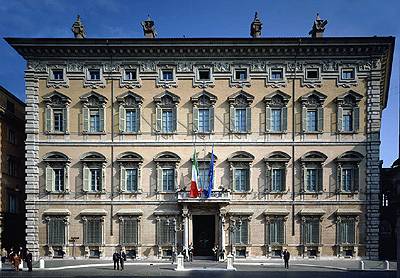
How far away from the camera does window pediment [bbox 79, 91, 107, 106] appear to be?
3102 cm

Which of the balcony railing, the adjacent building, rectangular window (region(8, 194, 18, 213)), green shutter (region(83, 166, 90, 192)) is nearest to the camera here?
the balcony railing

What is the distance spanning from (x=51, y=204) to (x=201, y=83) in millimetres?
15716

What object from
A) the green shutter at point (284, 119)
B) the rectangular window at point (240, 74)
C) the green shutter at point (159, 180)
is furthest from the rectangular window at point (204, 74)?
the green shutter at point (159, 180)

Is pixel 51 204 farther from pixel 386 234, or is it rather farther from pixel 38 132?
pixel 386 234

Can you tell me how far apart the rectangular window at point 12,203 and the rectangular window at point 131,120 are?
13.0 m

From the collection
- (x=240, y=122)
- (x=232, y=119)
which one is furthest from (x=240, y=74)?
(x=240, y=122)

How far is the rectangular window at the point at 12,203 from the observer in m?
33.8

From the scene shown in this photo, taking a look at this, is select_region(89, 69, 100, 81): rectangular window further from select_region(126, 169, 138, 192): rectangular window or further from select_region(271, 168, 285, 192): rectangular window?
select_region(271, 168, 285, 192): rectangular window

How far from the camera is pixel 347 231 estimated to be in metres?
30.2

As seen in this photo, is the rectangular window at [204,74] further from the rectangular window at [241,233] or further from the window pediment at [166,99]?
the rectangular window at [241,233]

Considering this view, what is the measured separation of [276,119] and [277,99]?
165cm

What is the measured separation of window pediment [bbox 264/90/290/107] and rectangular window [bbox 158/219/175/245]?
495 inches

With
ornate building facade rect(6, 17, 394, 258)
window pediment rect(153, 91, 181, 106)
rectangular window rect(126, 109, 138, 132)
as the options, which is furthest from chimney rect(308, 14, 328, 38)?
rectangular window rect(126, 109, 138, 132)

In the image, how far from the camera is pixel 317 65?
3117cm
